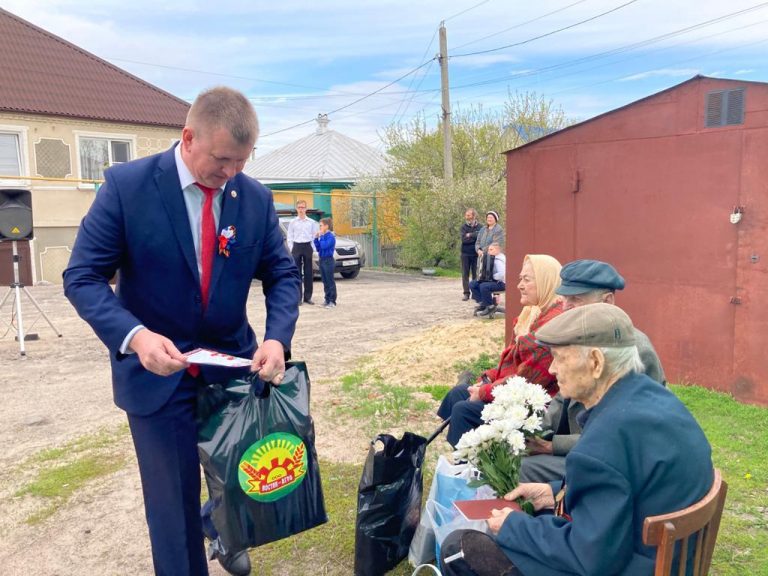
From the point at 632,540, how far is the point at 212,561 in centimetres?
243

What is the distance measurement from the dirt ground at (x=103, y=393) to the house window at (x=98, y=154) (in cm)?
519

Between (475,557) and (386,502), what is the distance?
0.96m

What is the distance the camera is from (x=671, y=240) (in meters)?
6.18

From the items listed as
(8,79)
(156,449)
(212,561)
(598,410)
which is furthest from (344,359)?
(8,79)

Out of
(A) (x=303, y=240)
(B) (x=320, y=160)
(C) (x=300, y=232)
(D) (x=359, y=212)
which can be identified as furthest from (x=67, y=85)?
(B) (x=320, y=160)

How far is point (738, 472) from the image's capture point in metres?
4.34

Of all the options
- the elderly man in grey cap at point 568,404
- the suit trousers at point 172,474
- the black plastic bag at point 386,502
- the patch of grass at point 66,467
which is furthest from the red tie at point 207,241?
the patch of grass at point 66,467

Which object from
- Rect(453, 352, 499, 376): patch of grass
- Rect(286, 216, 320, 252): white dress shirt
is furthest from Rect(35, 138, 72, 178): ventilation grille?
Rect(453, 352, 499, 376): patch of grass

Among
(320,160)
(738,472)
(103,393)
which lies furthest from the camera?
(320,160)

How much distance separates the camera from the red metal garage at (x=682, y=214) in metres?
5.62

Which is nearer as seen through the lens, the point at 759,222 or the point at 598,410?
the point at 598,410

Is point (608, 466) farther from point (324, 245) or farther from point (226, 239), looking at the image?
point (324, 245)

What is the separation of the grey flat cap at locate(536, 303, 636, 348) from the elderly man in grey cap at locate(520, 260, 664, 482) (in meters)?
0.68

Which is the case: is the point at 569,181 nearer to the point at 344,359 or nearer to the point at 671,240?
the point at 671,240
